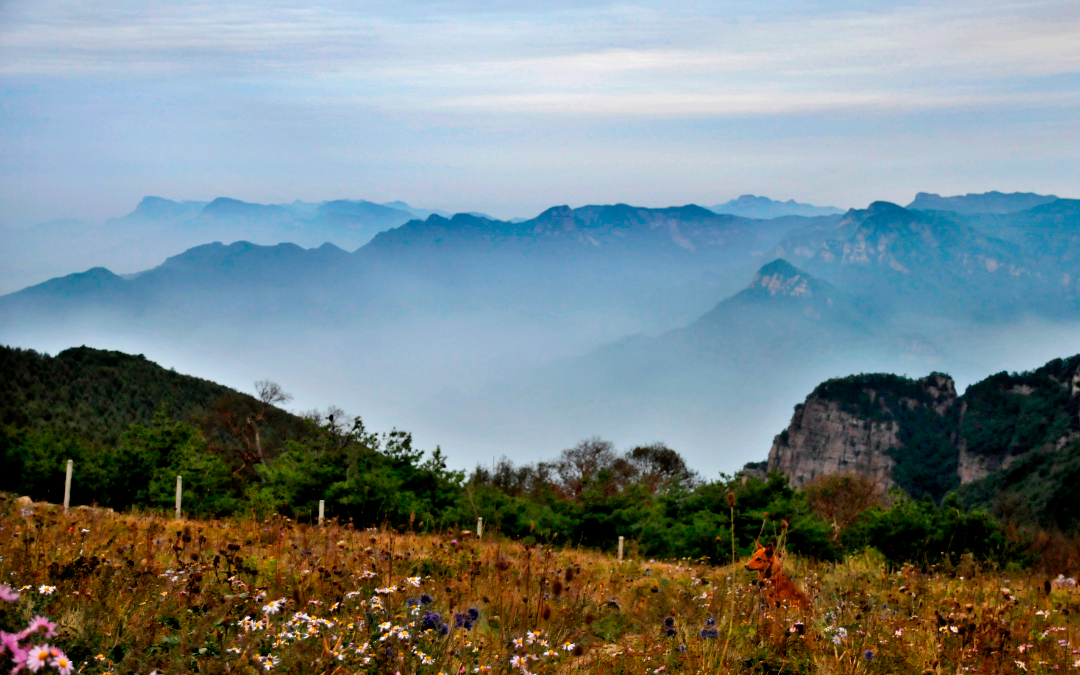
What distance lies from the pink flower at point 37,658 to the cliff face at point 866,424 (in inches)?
4238

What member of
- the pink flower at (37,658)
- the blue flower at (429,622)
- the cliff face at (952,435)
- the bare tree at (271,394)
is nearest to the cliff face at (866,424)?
the cliff face at (952,435)

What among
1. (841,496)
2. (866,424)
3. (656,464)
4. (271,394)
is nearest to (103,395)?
(271,394)

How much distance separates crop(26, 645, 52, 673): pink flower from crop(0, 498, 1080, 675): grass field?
1.13 feet

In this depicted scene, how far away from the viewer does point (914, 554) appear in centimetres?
1219

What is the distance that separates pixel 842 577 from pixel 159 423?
60.7ft

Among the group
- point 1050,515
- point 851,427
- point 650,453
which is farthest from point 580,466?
point 851,427

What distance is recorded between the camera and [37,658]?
2.02 meters

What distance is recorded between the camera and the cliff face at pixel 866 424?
354 feet

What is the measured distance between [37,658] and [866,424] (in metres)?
127

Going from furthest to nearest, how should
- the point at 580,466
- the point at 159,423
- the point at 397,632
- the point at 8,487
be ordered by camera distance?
1. the point at 580,466
2. the point at 159,423
3. the point at 8,487
4. the point at 397,632

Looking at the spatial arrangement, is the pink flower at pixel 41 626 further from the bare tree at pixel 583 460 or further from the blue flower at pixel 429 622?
the bare tree at pixel 583 460

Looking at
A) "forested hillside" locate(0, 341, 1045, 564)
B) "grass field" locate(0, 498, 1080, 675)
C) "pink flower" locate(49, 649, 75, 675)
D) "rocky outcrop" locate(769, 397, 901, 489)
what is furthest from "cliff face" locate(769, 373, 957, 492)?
"pink flower" locate(49, 649, 75, 675)

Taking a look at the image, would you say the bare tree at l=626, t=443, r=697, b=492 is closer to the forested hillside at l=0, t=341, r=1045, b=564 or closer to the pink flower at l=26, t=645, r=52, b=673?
the forested hillside at l=0, t=341, r=1045, b=564

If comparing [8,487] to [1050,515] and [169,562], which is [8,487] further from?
[1050,515]
